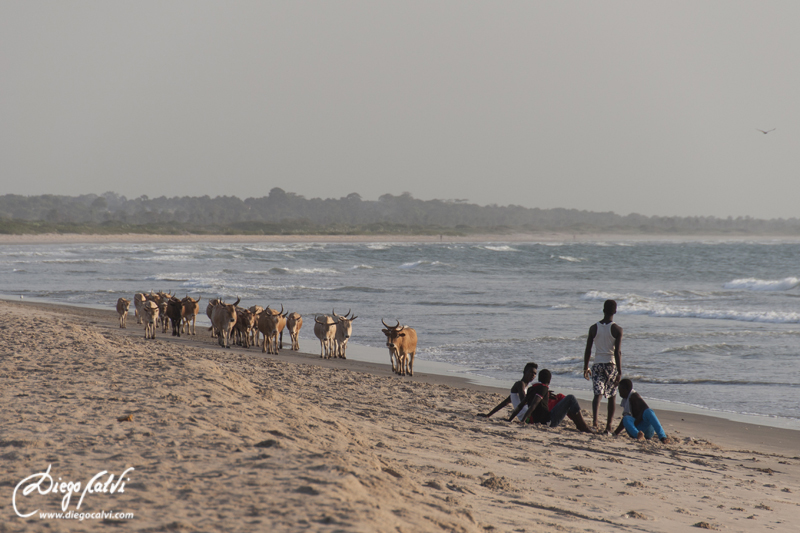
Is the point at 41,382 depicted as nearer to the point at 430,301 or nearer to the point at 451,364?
the point at 451,364

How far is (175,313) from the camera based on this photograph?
53.9 ft

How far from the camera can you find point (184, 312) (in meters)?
16.7

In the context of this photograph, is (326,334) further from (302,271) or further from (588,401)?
(302,271)

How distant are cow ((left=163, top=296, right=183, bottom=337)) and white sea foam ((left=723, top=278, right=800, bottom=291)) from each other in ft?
102

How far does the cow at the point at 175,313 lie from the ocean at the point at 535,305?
10.0ft

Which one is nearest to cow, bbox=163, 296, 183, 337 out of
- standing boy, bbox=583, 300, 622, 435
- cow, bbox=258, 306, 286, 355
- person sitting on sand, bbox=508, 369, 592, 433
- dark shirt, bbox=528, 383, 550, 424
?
cow, bbox=258, 306, 286, 355

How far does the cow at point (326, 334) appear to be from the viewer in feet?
46.7

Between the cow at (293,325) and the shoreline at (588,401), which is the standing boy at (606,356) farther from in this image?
the cow at (293,325)

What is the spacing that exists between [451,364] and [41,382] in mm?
8232

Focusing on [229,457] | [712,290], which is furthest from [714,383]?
[712,290]

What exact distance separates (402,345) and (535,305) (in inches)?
540

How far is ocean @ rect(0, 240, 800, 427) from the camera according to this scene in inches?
509

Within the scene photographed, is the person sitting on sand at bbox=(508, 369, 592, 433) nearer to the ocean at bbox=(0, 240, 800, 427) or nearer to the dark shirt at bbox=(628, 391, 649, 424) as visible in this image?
the dark shirt at bbox=(628, 391, 649, 424)

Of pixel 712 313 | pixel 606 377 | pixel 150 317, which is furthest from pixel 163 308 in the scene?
pixel 712 313
